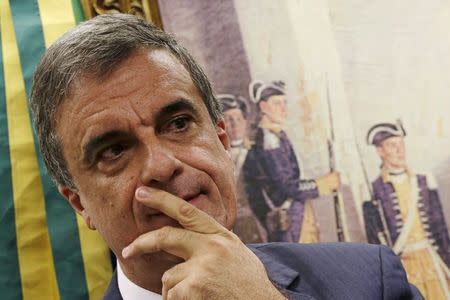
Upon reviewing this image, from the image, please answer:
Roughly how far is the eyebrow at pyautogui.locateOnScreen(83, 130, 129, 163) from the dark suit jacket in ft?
1.83

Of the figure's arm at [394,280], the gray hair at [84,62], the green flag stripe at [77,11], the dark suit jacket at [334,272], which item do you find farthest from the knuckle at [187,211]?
the green flag stripe at [77,11]

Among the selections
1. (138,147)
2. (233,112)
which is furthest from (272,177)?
(138,147)

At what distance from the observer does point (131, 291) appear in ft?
5.95

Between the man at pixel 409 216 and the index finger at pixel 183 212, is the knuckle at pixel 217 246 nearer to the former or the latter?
the index finger at pixel 183 212

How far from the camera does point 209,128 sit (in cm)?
170

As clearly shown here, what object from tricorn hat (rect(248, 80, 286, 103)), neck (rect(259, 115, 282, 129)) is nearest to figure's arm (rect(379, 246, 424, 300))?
neck (rect(259, 115, 282, 129))

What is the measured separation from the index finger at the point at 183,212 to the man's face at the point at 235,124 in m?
0.86

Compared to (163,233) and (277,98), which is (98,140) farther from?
(277,98)

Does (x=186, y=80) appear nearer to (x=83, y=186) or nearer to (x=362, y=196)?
(x=83, y=186)

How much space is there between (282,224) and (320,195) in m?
0.18

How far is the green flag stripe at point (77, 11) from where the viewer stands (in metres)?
2.38

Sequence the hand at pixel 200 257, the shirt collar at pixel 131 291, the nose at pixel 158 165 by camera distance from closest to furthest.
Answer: the hand at pixel 200 257 < the nose at pixel 158 165 < the shirt collar at pixel 131 291

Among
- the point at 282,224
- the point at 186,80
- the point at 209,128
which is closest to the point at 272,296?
the point at 209,128

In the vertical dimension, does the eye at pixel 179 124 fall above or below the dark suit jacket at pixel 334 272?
above
